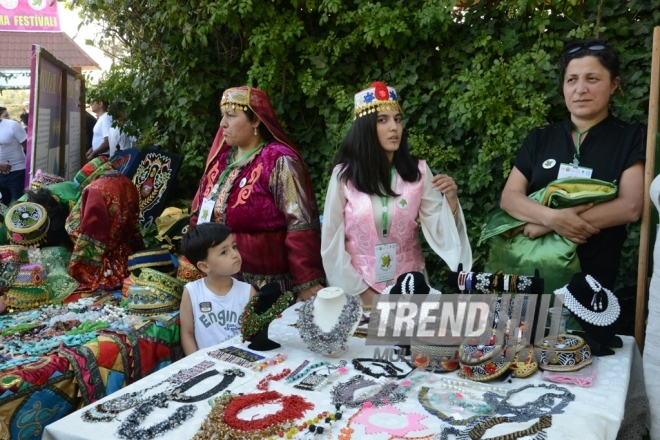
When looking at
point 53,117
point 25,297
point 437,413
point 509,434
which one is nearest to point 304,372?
point 437,413

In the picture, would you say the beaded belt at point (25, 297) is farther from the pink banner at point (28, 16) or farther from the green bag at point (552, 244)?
the pink banner at point (28, 16)

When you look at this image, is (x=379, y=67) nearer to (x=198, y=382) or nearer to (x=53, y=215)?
(x=53, y=215)

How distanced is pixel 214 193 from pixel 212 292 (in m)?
Answer: 0.73

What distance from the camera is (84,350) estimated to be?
2629mm

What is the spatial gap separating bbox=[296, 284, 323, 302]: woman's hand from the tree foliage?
1385mm

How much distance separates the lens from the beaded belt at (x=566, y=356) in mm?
1982

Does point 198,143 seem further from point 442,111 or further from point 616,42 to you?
point 616,42

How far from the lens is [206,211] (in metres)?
3.32

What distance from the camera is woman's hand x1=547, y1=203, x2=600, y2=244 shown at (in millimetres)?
2441

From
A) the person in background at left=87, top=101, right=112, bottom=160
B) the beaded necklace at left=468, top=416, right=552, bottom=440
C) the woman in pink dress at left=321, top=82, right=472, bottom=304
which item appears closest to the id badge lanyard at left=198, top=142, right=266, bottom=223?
the woman in pink dress at left=321, top=82, right=472, bottom=304

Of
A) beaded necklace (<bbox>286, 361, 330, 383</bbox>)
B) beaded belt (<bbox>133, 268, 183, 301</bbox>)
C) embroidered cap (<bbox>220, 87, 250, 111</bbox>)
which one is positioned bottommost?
beaded necklace (<bbox>286, 361, 330, 383</bbox>)

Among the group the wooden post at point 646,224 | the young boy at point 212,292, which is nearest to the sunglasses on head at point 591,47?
the wooden post at point 646,224

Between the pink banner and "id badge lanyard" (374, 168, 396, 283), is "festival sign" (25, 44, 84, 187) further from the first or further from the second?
the pink banner

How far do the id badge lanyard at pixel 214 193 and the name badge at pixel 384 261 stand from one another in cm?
98
